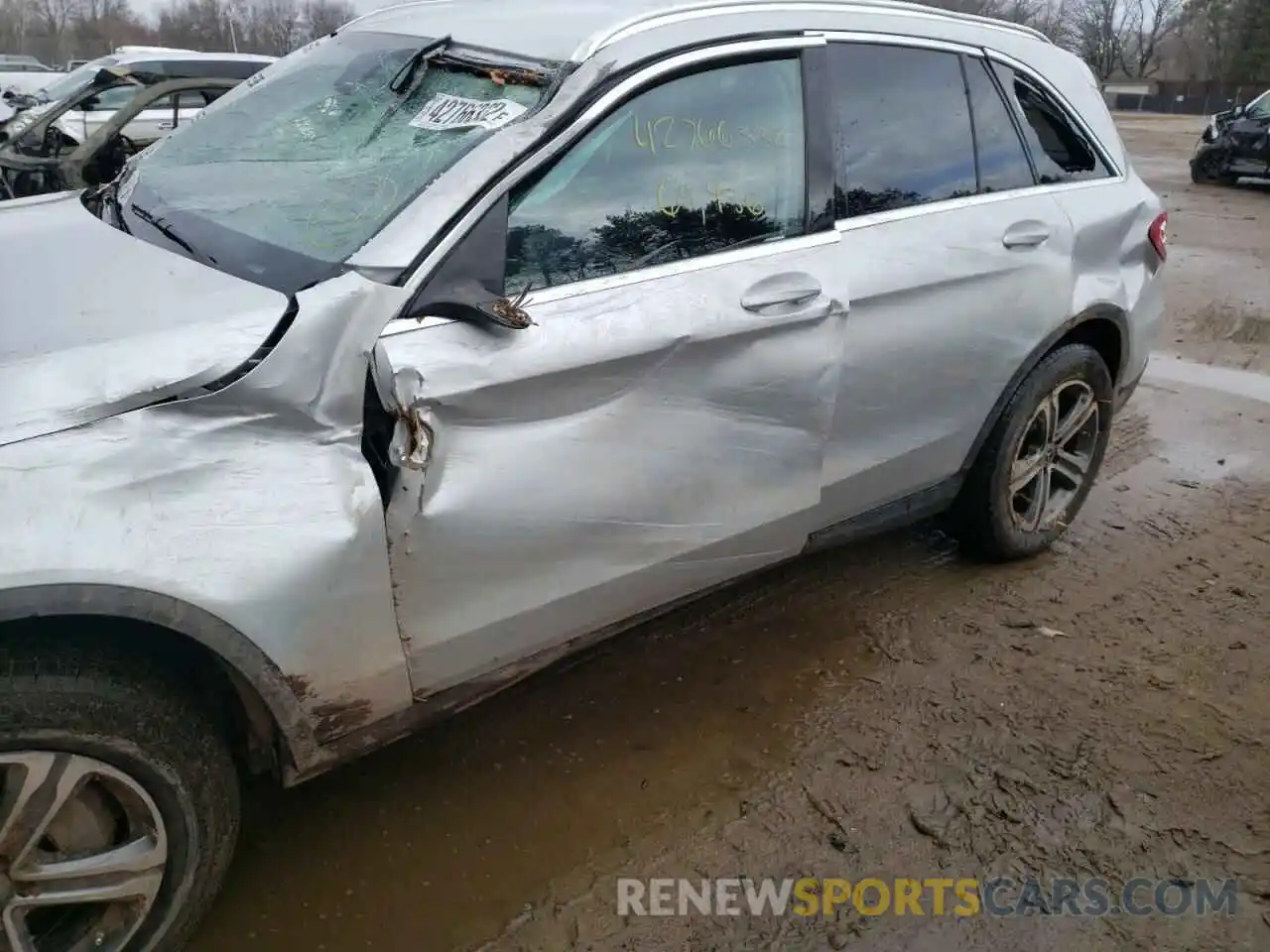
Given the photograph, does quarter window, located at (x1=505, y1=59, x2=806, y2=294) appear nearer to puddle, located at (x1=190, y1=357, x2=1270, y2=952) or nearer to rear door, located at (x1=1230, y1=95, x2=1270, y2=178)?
puddle, located at (x1=190, y1=357, x2=1270, y2=952)

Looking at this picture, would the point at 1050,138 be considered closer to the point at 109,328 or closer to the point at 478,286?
the point at 478,286

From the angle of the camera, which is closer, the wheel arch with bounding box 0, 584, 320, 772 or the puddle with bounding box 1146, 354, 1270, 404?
the wheel arch with bounding box 0, 584, 320, 772

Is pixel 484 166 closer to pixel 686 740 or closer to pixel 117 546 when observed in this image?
pixel 117 546

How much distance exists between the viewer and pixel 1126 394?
406 centimetres

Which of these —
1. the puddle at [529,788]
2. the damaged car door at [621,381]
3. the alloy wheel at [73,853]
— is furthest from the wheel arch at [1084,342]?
the alloy wheel at [73,853]

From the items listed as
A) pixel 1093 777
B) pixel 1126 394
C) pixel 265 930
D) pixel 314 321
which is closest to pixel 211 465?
pixel 314 321

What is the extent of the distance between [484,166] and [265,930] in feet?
5.59

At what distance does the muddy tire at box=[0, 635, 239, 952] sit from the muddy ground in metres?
0.31

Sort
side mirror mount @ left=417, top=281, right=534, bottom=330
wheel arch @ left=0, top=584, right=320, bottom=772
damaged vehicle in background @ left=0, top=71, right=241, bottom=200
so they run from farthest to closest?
damaged vehicle in background @ left=0, top=71, right=241, bottom=200 → side mirror mount @ left=417, top=281, right=534, bottom=330 → wheel arch @ left=0, top=584, right=320, bottom=772

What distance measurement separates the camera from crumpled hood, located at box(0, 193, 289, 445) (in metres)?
1.77

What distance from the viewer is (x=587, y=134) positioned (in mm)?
2342

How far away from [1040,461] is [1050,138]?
43.8 inches

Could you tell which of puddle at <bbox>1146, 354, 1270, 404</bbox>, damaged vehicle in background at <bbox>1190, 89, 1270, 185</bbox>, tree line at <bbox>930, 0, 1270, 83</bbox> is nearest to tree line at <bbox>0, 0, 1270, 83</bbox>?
tree line at <bbox>930, 0, 1270, 83</bbox>

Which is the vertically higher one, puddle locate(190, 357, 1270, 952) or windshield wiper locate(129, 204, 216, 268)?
windshield wiper locate(129, 204, 216, 268)
